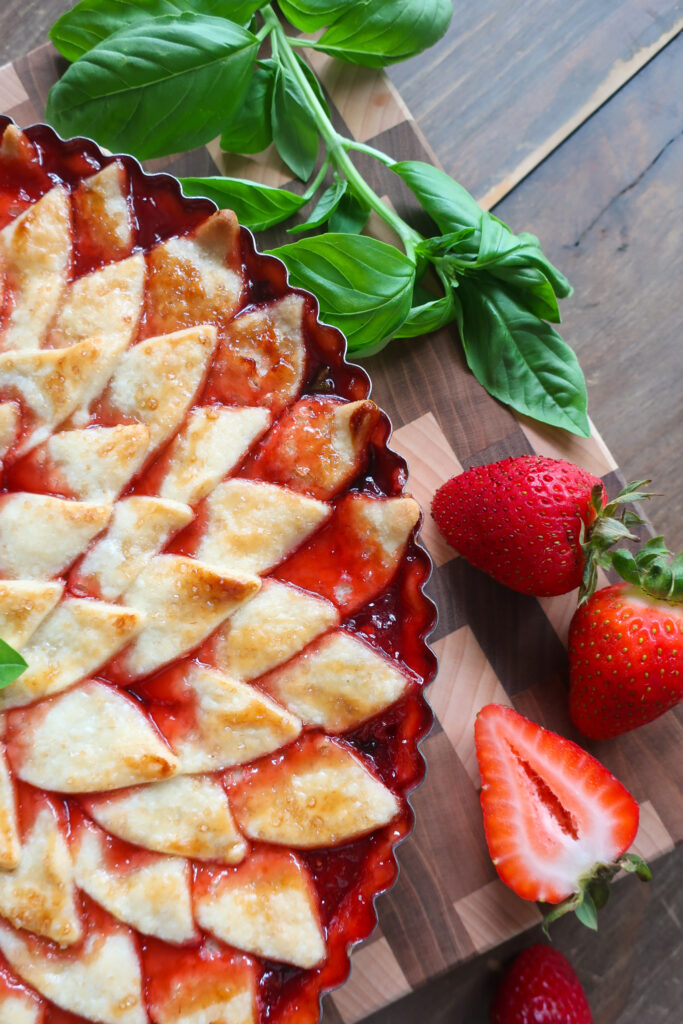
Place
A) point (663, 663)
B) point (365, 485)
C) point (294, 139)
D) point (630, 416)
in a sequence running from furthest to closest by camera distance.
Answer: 1. point (630, 416)
2. point (294, 139)
3. point (663, 663)
4. point (365, 485)

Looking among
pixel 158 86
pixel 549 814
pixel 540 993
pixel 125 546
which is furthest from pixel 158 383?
pixel 540 993

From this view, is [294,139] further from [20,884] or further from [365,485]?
[20,884]

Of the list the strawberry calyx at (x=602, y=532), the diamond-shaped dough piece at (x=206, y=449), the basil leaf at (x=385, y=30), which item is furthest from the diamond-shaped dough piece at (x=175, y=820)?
the basil leaf at (x=385, y=30)

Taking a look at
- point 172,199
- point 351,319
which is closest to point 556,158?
point 351,319

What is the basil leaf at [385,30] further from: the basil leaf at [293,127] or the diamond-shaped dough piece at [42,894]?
the diamond-shaped dough piece at [42,894]

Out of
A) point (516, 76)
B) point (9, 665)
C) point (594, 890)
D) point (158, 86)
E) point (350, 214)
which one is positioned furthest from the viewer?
point (516, 76)

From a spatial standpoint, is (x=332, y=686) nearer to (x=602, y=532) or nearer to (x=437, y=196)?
(x=602, y=532)
